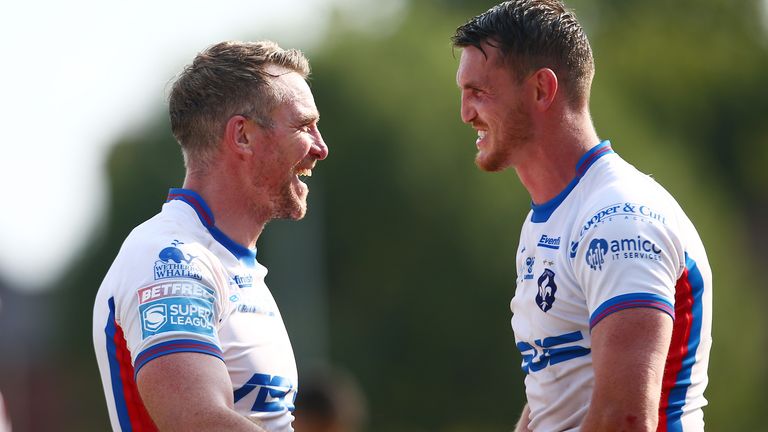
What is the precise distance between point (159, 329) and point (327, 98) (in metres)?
31.6

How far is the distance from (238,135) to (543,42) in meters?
1.42

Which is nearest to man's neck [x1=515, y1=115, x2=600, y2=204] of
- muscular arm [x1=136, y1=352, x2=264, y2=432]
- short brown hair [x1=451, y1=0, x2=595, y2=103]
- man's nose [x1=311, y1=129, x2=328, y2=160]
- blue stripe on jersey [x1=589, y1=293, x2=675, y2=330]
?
short brown hair [x1=451, y1=0, x2=595, y2=103]

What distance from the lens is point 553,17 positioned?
5.82 m

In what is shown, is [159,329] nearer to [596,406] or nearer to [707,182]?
[596,406]

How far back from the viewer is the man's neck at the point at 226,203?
593cm

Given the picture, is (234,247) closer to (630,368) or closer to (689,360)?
(630,368)

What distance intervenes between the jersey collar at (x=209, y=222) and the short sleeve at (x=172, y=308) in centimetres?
37

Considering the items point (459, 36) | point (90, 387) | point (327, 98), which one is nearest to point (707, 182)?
point (327, 98)

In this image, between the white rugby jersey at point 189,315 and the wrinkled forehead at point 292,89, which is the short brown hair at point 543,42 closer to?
the wrinkled forehead at point 292,89

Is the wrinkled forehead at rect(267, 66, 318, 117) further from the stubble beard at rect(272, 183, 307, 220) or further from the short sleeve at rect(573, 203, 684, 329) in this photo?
the short sleeve at rect(573, 203, 684, 329)

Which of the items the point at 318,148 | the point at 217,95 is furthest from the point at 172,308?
the point at 318,148

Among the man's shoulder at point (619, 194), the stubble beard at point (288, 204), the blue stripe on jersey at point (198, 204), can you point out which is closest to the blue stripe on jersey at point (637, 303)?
the man's shoulder at point (619, 194)

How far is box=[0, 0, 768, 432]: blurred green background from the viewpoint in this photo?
111 ft

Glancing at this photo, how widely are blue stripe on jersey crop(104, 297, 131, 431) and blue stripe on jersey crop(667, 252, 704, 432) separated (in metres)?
2.22
